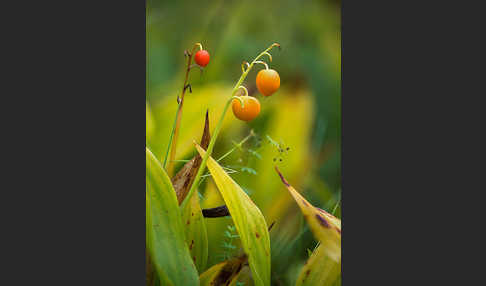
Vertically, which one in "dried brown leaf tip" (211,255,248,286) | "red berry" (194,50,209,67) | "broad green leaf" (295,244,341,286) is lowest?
"broad green leaf" (295,244,341,286)

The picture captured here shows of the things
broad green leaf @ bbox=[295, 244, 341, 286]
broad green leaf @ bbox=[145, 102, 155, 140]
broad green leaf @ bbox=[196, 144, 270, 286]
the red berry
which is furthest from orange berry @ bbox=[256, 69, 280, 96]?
broad green leaf @ bbox=[295, 244, 341, 286]

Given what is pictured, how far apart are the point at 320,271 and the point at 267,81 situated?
3.16 ft

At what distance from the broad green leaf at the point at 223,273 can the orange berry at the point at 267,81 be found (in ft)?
2.71

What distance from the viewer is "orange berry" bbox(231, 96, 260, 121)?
2760 millimetres

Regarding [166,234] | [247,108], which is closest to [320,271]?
[166,234]

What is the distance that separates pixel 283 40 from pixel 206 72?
1.34 ft

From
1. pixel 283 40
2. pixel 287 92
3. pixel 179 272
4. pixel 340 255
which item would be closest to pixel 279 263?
pixel 340 255

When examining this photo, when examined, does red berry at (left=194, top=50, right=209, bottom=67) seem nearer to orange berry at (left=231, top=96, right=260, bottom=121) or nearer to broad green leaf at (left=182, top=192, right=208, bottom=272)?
orange berry at (left=231, top=96, right=260, bottom=121)

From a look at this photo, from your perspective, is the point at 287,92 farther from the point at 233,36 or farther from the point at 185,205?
the point at 185,205

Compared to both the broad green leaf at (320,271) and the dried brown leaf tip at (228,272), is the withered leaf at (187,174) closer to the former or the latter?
the dried brown leaf tip at (228,272)

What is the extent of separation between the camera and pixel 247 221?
2760 millimetres

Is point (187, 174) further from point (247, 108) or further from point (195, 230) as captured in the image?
point (247, 108)

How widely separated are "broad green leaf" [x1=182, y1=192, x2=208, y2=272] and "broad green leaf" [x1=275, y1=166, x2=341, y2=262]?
46cm

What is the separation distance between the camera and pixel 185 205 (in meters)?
2.79
